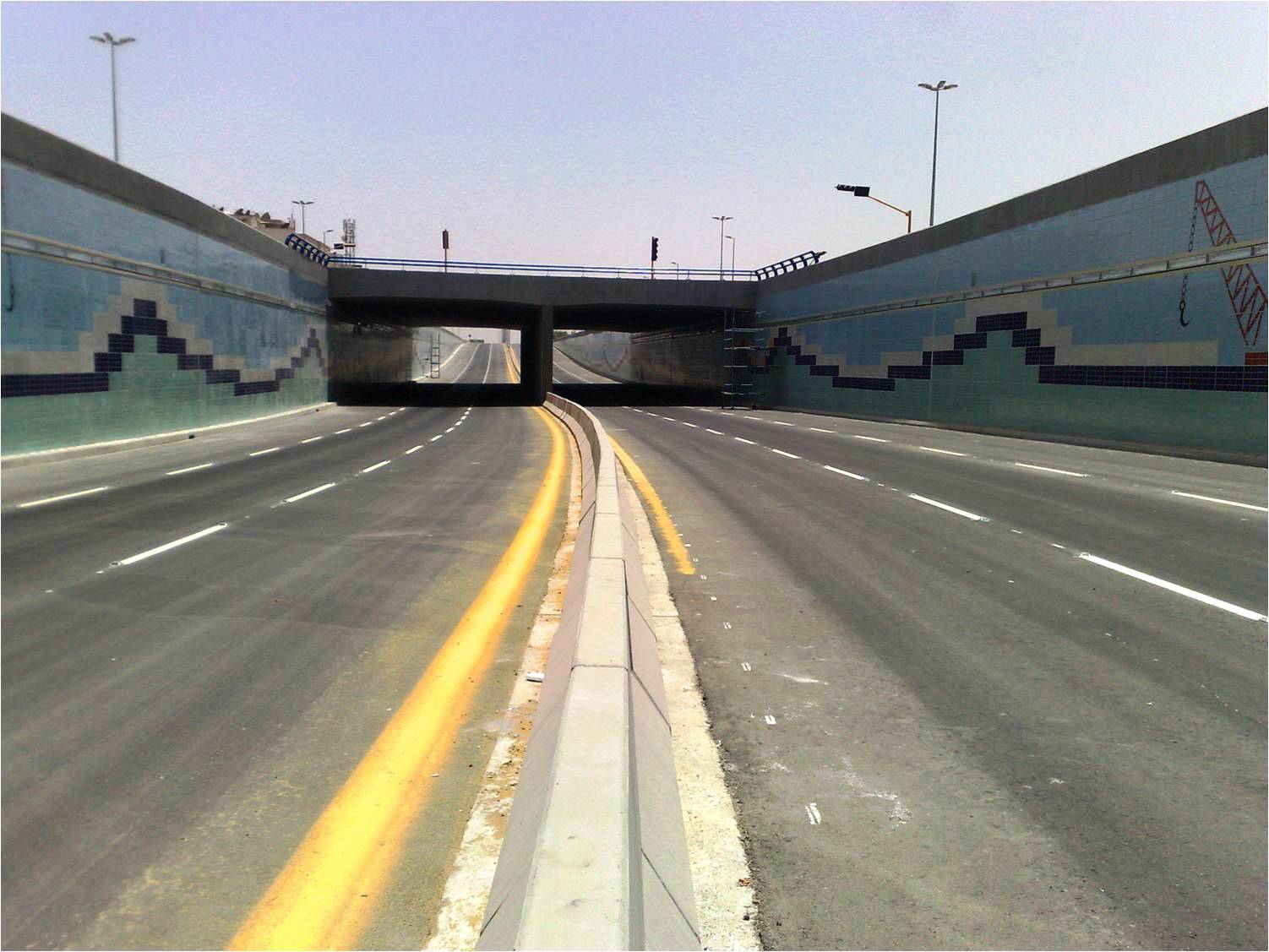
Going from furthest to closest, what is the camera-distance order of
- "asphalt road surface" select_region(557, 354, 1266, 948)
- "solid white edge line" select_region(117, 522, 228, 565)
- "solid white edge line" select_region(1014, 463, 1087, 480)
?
"solid white edge line" select_region(1014, 463, 1087, 480) < "solid white edge line" select_region(117, 522, 228, 565) < "asphalt road surface" select_region(557, 354, 1266, 948)

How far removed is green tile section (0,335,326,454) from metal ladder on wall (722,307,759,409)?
26.6m

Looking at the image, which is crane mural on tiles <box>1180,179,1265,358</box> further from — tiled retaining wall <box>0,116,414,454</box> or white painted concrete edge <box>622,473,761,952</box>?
tiled retaining wall <box>0,116,414,454</box>

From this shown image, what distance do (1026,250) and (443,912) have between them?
29974 millimetres

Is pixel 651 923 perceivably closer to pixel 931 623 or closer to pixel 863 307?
pixel 931 623

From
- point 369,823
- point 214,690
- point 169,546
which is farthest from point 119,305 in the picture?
point 369,823

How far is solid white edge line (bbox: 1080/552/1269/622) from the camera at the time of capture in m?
6.87

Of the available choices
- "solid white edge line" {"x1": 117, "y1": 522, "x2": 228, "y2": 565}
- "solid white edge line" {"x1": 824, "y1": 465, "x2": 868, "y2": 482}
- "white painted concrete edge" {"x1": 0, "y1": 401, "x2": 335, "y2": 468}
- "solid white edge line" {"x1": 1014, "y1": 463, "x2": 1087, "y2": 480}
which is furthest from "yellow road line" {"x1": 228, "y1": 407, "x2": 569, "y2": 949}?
"white painted concrete edge" {"x1": 0, "y1": 401, "x2": 335, "y2": 468}

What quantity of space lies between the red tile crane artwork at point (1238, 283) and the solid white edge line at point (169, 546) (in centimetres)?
2137

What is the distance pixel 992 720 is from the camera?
4.83 m

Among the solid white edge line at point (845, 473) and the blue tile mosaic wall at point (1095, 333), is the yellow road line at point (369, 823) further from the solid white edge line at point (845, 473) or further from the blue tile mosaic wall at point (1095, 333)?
the blue tile mosaic wall at point (1095, 333)

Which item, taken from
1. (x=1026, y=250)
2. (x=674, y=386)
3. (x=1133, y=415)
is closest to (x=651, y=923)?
(x=1133, y=415)

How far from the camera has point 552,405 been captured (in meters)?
43.4

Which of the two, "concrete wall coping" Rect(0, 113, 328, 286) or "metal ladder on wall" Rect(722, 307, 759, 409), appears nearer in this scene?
"concrete wall coping" Rect(0, 113, 328, 286)

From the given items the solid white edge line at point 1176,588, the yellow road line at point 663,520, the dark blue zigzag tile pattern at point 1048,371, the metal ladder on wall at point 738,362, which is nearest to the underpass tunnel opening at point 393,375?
the metal ladder on wall at point 738,362
